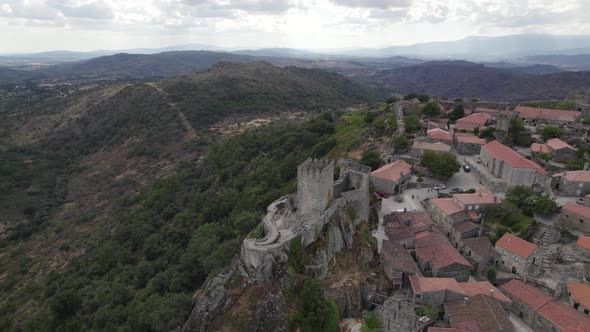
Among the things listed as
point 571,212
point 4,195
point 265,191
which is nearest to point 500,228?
point 571,212

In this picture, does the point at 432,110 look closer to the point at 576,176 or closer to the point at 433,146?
the point at 433,146

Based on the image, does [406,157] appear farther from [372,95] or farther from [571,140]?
[372,95]

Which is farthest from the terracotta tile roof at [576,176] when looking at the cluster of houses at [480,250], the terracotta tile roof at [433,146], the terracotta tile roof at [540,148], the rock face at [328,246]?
the rock face at [328,246]

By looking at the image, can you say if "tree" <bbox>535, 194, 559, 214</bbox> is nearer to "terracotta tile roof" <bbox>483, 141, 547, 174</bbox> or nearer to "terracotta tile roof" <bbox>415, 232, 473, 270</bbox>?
"terracotta tile roof" <bbox>483, 141, 547, 174</bbox>

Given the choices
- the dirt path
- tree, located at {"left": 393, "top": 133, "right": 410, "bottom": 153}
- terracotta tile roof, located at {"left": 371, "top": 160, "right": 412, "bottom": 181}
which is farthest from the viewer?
the dirt path

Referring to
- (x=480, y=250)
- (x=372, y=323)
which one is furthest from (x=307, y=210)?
(x=480, y=250)

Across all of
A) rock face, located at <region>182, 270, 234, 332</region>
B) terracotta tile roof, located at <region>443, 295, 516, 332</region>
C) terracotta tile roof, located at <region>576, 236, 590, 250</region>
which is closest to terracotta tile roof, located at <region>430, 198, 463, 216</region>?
terracotta tile roof, located at <region>576, 236, 590, 250</region>
